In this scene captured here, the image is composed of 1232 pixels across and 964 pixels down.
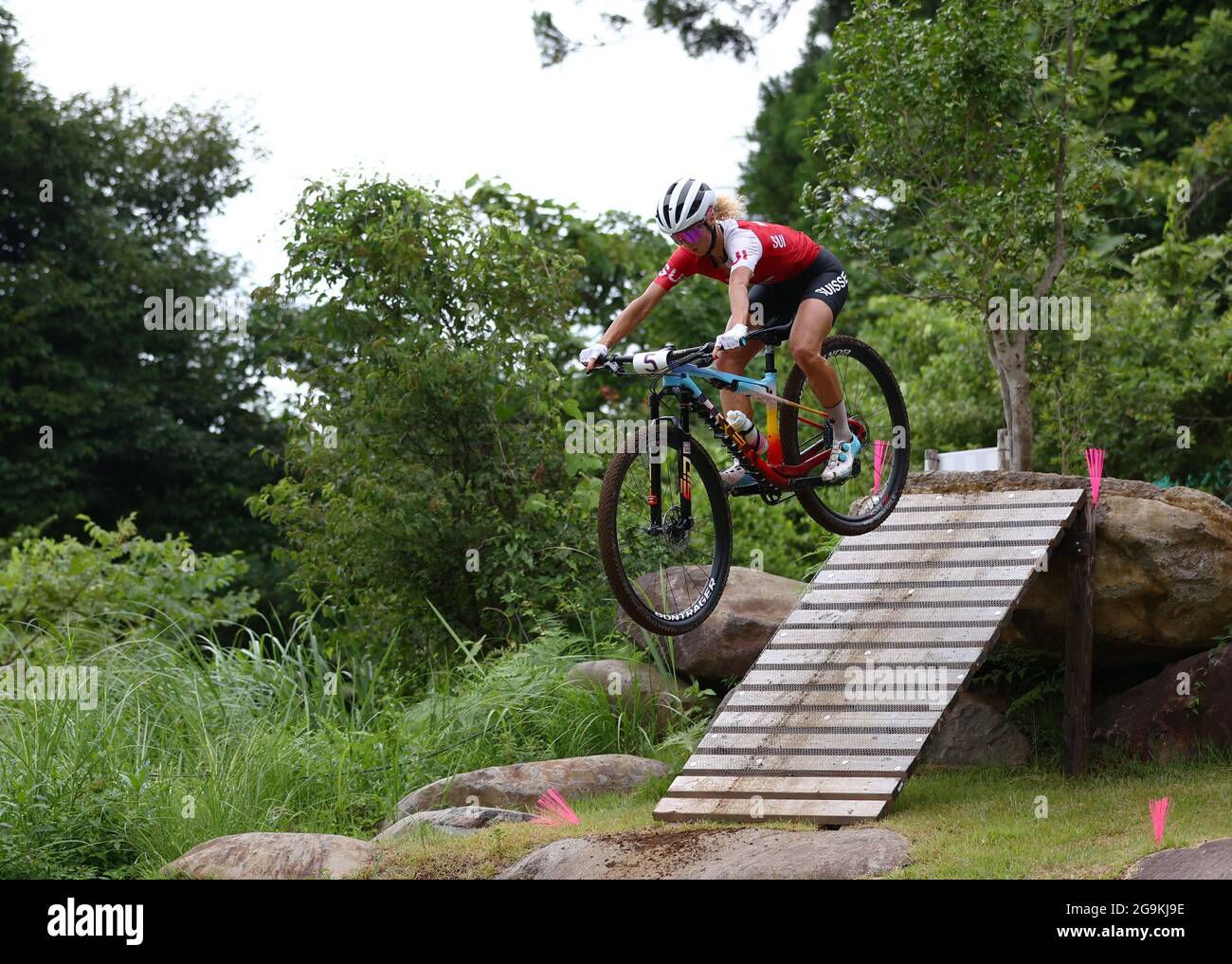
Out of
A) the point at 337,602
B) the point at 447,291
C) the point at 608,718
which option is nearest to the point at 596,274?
the point at 447,291

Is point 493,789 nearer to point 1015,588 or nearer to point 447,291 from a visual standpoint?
point 1015,588

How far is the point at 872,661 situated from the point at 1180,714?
211 centimetres

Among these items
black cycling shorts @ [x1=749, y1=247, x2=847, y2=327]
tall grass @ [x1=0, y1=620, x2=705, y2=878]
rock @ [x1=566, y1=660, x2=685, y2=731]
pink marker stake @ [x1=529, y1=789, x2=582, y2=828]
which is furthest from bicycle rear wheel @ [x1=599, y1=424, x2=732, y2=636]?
tall grass @ [x1=0, y1=620, x2=705, y2=878]

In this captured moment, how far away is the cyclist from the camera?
6.54 metres

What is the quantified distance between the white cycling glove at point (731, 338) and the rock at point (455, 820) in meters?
3.29

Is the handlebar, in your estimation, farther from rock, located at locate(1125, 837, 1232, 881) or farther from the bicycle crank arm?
rock, located at locate(1125, 837, 1232, 881)

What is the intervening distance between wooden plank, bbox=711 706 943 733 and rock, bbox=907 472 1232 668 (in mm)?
1725

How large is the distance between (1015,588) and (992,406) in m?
5.63

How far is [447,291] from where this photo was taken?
Result: 11.4 metres

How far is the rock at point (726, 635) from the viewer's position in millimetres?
10016

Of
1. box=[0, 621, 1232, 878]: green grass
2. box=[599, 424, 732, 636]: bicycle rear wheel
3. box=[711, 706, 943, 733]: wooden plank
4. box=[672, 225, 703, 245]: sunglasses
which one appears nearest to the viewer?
box=[599, 424, 732, 636]: bicycle rear wheel

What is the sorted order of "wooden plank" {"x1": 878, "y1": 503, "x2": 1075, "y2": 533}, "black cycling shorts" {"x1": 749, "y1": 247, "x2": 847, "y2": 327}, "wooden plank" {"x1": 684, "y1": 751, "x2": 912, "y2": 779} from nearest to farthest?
"black cycling shorts" {"x1": 749, "y1": 247, "x2": 847, "y2": 327} < "wooden plank" {"x1": 684, "y1": 751, "x2": 912, "y2": 779} < "wooden plank" {"x1": 878, "y1": 503, "x2": 1075, "y2": 533}

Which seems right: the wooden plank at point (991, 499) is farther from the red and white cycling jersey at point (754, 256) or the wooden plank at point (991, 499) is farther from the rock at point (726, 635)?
the red and white cycling jersey at point (754, 256)

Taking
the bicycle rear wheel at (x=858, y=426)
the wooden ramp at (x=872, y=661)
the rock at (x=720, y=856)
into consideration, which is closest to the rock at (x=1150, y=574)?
the wooden ramp at (x=872, y=661)
